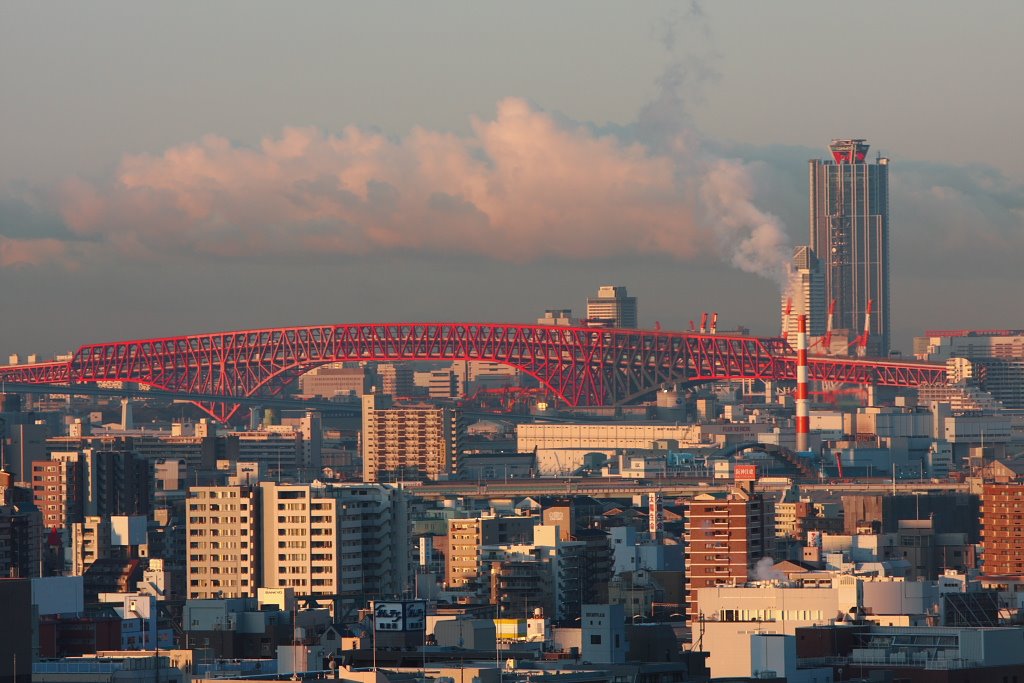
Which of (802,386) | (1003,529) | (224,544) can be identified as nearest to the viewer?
(224,544)

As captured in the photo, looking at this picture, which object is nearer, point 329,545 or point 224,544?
point 329,545

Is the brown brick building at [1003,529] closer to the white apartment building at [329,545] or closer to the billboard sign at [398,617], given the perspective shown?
the white apartment building at [329,545]

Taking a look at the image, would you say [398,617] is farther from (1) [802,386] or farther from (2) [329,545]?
(1) [802,386]

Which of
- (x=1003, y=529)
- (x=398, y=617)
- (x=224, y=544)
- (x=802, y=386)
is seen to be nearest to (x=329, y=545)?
(x=224, y=544)

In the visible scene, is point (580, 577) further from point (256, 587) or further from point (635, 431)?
point (635, 431)

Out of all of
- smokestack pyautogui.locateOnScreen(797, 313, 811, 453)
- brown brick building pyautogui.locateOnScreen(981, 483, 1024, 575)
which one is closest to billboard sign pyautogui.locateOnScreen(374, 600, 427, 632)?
brown brick building pyautogui.locateOnScreen(981, 483, 1024, 575)

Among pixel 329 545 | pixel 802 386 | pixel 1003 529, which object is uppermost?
pixel 802 386

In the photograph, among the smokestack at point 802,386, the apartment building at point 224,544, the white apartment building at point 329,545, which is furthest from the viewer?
the smokestack at point 802,386

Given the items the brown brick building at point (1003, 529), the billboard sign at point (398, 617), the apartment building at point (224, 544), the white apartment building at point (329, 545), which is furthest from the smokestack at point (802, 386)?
the billboard sign at point (398, 617)

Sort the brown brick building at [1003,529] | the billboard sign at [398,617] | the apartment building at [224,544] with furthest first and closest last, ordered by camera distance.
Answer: the brown brick building at [1003,529], the apartment building at [224,544], the billboard sign at [398,617]
